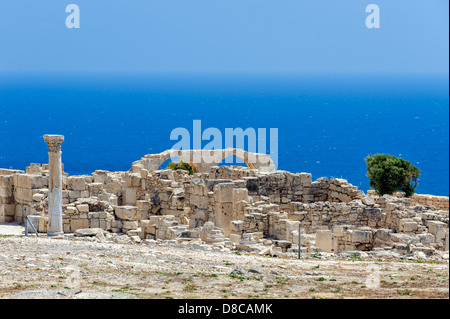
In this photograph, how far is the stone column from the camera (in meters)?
23.1

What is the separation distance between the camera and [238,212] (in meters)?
23.6

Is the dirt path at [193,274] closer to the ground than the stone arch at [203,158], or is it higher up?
closer to the ground

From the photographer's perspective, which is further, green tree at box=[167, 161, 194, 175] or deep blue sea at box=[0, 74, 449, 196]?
deep blue sea at box=[0, 74, 449, 196]

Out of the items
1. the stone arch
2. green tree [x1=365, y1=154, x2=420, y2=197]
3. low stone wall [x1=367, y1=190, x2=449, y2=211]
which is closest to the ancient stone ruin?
low stone wall [x1=367, y1=190, x2=449, y2=211]

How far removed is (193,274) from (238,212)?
25.2ft

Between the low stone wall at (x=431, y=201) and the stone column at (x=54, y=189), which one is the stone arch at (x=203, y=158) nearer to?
the low stone wall at (x=431, y=201)

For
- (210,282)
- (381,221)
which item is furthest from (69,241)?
(381,221)

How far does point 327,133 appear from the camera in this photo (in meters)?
128

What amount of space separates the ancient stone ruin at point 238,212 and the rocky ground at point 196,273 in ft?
4.38

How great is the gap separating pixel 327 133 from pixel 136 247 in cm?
10982

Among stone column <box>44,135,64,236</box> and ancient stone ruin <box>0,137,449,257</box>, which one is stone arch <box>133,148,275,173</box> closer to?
ancient stone ruin <box>0,137,449,257</box>

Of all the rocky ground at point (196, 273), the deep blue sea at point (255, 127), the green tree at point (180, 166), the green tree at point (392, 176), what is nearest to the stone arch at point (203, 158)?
the green tree at point (180, 166)

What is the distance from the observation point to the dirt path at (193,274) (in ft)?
46.1

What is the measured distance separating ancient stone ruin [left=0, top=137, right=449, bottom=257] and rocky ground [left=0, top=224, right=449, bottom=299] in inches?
52.6
